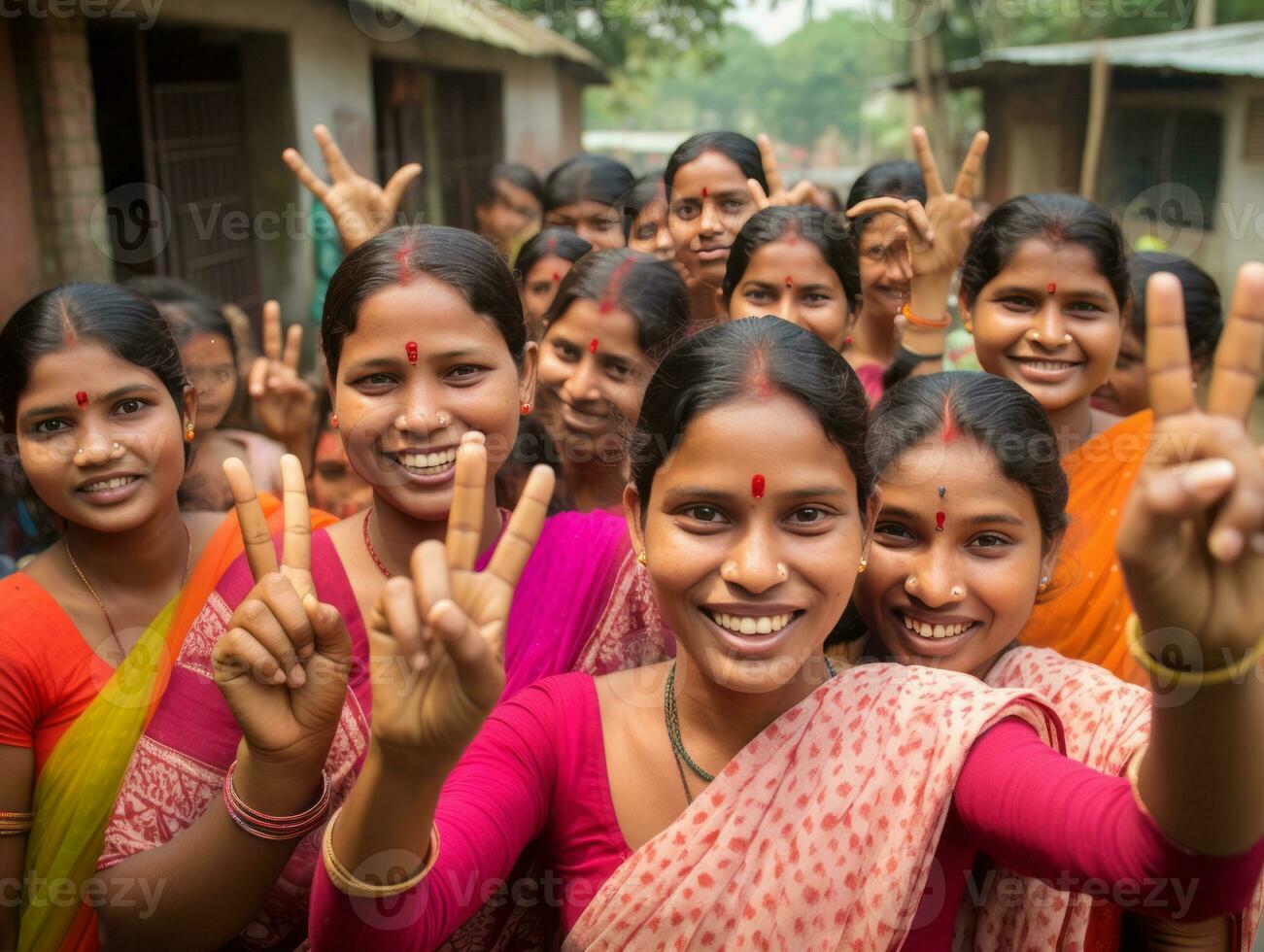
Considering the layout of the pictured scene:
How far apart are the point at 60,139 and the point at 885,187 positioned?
13.7 ft

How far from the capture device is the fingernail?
4.17 ft

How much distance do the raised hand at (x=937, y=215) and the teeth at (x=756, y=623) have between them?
206cm

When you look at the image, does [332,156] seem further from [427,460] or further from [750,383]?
[750,383]

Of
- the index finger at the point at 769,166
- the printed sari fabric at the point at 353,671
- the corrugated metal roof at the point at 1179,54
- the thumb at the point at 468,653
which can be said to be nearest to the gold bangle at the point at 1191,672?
the thumb at the point at 468,653

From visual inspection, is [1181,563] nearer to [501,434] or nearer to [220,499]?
[501,434]

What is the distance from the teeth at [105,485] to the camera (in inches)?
93.0

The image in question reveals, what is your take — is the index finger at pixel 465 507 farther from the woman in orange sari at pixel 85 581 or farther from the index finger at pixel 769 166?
the index finger at pixel 769 166

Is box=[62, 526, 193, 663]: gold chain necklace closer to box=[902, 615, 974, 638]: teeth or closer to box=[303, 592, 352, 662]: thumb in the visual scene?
box=[303, 592, 352, 662]: thumb

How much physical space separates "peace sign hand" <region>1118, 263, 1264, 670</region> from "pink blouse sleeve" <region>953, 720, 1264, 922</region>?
0.28 metres

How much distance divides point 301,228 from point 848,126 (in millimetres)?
68949

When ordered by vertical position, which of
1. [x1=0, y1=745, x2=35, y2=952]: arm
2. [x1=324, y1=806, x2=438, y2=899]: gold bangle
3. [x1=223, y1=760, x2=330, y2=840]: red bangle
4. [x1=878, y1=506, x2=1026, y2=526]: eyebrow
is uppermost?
[x1=878, y1=506, x2=1026, y2=526]: eyebrow

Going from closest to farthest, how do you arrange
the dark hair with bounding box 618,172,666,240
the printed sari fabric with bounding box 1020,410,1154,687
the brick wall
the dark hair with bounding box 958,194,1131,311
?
the printed sari fabric with bounding box 1020,410,1154,687 → the dark hair with bounding box 958,194,1131,311 → the dark hair with bounding box 618,172,666,240 → the brick wall

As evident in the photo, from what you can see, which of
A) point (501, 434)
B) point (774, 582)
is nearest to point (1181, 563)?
point (774, 582)

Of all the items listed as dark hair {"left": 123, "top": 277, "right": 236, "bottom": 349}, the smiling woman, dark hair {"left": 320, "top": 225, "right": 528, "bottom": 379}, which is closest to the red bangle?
the smiling woman
